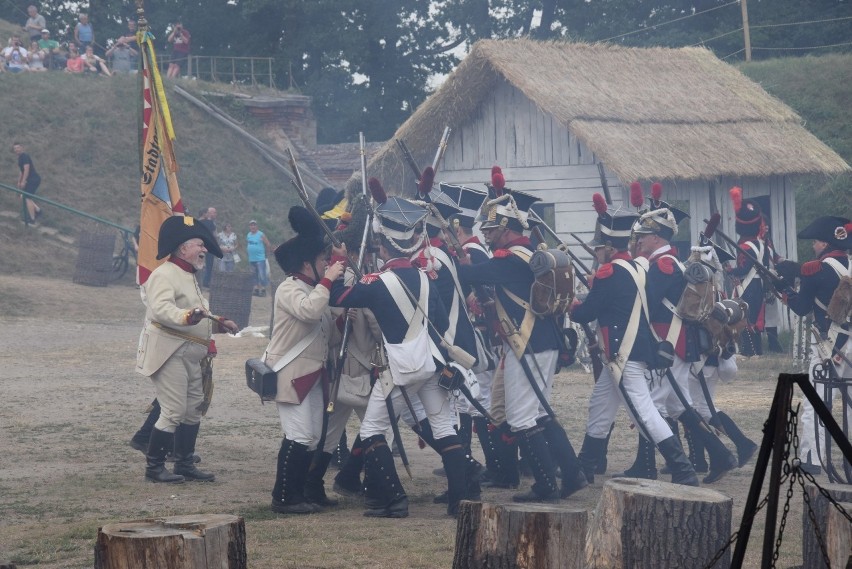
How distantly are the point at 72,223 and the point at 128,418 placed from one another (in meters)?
16.4

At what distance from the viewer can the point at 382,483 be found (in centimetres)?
760

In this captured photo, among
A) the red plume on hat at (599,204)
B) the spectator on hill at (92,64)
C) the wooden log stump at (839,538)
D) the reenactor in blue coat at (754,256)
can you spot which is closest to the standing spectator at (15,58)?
the spectator on hill at (92,64)

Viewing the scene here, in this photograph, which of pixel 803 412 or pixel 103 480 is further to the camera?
pixel 803 412

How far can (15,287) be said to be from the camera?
68.8 feet

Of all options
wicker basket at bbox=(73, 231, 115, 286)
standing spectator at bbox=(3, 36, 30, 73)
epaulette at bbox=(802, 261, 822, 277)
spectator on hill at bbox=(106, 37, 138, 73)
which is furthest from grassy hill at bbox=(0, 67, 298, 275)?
epaulette at bbox=(802, 261, 822, 277)

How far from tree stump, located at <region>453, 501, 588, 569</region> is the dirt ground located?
1112 millimetres

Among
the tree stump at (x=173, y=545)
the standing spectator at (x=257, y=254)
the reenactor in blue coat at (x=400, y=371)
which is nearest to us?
the tree stump at (x=173, y=545)

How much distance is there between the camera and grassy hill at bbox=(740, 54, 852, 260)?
23.8 meters

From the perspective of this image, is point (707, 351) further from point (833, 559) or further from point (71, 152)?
point (71, 152)

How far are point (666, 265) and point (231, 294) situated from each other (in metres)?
10.9

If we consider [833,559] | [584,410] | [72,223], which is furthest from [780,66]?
[833,559]

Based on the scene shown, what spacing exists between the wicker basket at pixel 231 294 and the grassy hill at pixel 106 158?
8.32 metres

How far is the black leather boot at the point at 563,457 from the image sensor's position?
841 cm

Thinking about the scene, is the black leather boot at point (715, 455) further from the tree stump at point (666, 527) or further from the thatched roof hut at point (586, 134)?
the thatched roof hut at point (586, 134)
